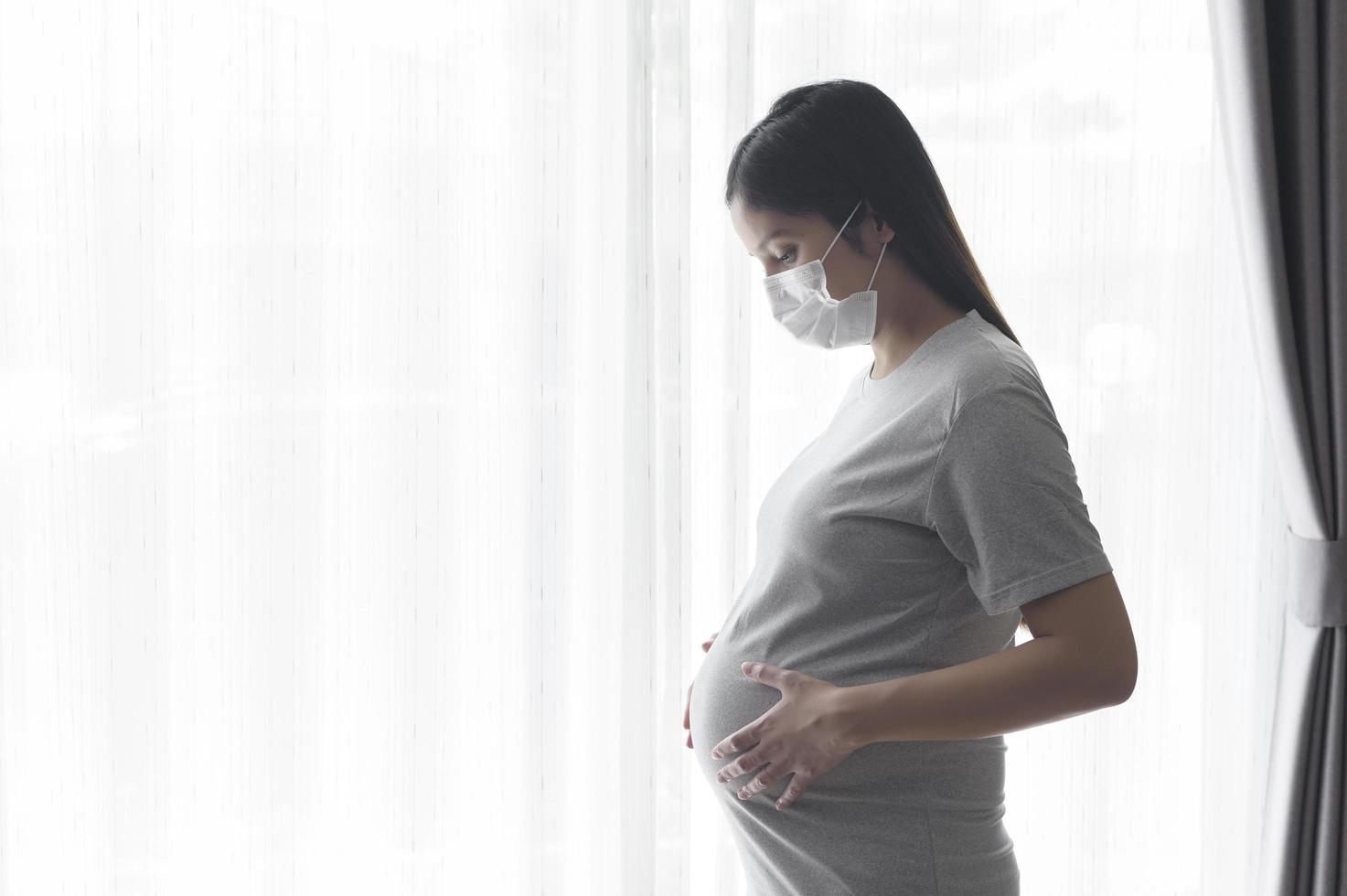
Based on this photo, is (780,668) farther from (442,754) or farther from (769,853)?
(442,754)

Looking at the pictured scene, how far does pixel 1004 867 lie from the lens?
2.97 ft

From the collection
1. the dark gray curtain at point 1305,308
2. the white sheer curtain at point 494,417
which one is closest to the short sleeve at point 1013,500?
the white sheer curtain at point 494,417

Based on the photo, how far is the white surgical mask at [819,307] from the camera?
3.11ft

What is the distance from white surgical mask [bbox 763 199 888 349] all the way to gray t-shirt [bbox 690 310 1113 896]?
2.3 inches

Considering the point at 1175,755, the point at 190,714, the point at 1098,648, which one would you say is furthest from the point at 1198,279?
the point at 190,714

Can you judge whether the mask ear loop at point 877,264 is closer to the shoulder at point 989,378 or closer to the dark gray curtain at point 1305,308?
the shoulder at point 989,378

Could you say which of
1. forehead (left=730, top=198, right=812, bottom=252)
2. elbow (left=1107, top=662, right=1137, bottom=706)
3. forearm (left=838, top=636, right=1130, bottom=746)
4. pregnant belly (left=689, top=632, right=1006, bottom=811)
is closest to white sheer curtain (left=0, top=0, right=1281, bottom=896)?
forehead (left=730, top=198, right=812, bottom=252)

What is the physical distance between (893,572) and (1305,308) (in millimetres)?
871

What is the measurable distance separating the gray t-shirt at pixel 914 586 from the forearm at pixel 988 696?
0.16ft

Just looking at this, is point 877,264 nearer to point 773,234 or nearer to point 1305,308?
point 773,234

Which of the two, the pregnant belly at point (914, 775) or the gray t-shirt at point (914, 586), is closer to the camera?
the gray t-shirt at point (914, 586)

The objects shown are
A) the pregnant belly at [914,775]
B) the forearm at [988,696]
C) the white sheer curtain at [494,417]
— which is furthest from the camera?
the white sheer curtain at [494,417]

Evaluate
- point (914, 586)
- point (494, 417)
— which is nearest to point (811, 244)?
point (914, 586)

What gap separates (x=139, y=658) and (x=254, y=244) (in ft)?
1.75
